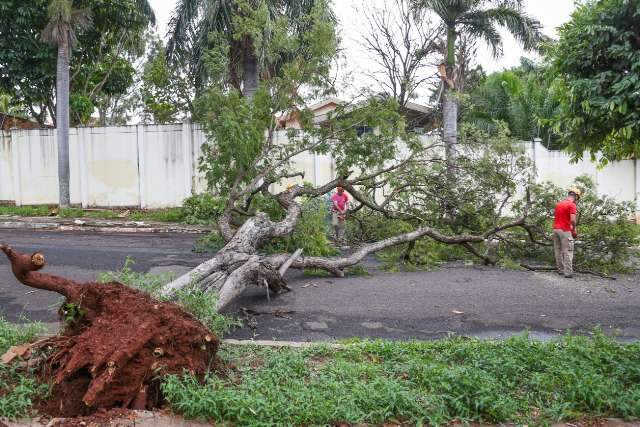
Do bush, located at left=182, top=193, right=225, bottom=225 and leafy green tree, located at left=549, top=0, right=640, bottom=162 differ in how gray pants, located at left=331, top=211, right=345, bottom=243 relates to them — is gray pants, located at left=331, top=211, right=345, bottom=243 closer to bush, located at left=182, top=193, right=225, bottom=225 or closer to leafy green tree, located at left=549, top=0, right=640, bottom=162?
bush, located at left=182, top=193, right=225, bottom=225

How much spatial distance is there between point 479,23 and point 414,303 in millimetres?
13116

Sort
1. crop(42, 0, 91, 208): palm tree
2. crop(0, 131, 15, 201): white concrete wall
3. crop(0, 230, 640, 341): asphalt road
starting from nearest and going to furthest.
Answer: crop(0, 230, 640, 341): asphalt road → crop(42, 0, 91, 208): palm tree → crop(0, 131, 15, 201): white concrete wall

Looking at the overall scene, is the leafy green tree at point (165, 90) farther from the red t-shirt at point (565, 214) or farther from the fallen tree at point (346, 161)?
the red t-shirt at point (565, 214)

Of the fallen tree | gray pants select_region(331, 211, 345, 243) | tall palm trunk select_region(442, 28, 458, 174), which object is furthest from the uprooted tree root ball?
tall palm trunk select_region(442, 28, 458, 174)

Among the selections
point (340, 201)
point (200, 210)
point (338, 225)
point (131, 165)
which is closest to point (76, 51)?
point (131, 165)

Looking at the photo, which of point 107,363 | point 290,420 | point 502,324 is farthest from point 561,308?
point 107,363

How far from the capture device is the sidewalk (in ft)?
50.3

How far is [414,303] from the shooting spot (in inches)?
299

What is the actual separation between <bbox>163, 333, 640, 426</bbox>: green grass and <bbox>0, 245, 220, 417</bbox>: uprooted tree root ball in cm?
22

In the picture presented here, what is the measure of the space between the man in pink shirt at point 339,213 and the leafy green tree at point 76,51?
1017 centimetres

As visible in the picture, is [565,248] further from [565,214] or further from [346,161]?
[346,161]

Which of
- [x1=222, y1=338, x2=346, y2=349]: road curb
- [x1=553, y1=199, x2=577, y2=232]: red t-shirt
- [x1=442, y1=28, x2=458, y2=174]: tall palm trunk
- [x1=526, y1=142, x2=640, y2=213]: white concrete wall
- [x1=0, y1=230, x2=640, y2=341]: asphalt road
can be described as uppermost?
[x1=442, y1=28, x2=458, y2=174]: tall palm trunk

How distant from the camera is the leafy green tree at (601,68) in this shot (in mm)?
4148

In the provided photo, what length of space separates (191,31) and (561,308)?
13.9 metres
